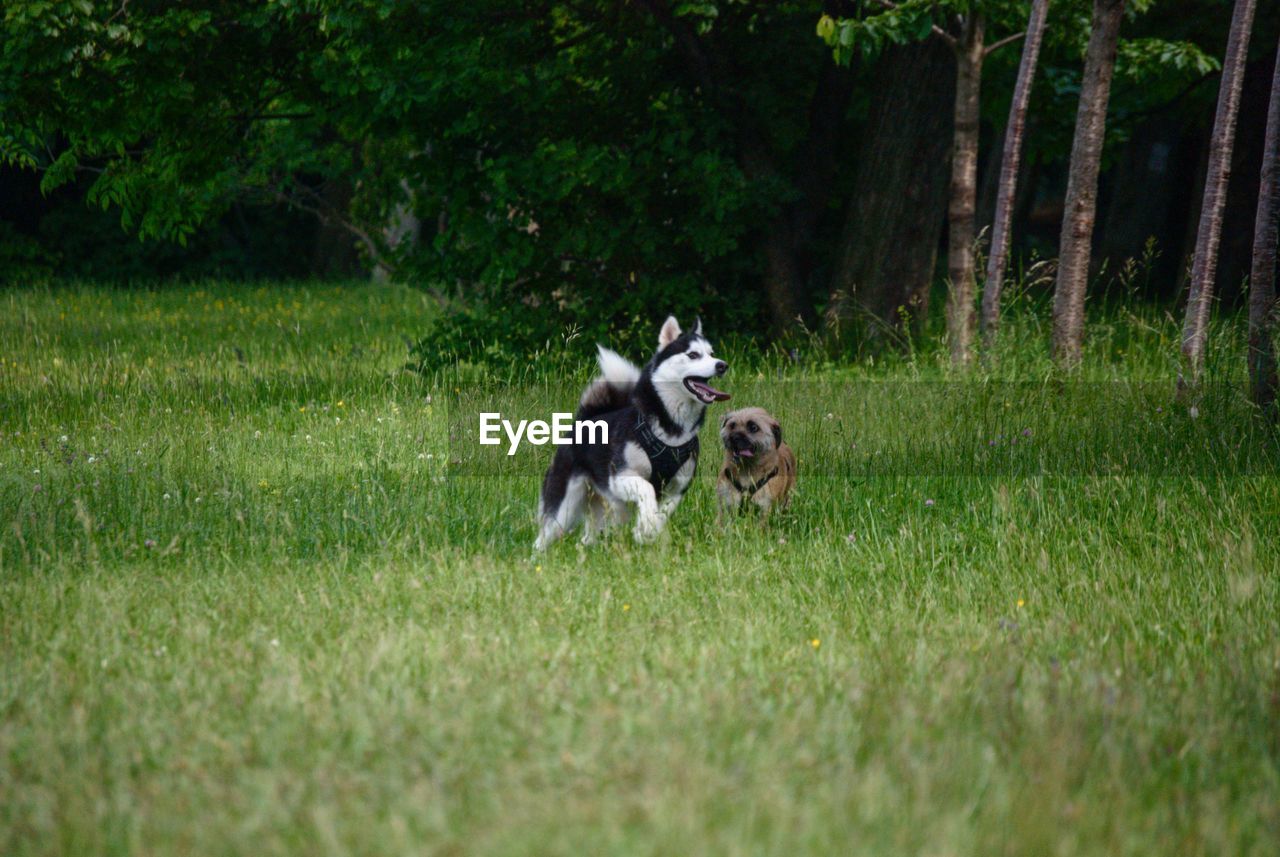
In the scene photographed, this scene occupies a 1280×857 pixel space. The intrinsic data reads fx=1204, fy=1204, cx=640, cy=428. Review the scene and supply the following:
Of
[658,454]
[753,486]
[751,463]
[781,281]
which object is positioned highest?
[781,281]

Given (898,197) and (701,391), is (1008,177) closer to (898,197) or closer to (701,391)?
(898,197)

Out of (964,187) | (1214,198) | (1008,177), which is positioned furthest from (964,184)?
(1214,198)

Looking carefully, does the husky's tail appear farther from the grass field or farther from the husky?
the grass field

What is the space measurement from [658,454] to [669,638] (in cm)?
173

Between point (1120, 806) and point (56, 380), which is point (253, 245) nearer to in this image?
point (56, 380)

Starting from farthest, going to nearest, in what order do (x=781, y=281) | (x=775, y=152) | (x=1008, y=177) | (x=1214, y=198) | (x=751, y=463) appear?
1. (x=775, y=152)
2. (x=781, y=281)
3. (x=1008, y=177)
4. (x=1214, y=198)
5. (x=751, y=463)

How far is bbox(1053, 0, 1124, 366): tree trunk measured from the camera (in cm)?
909

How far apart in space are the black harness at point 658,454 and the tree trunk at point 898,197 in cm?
553

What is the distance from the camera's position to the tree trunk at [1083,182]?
909cm

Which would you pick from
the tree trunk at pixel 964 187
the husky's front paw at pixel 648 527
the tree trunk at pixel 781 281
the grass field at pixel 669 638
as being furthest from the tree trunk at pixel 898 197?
the husky's front paw at pixel 648 527

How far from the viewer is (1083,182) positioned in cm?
918

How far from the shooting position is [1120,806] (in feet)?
10.6

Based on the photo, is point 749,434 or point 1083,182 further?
point 1083,182

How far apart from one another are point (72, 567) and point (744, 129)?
26.5 feet
